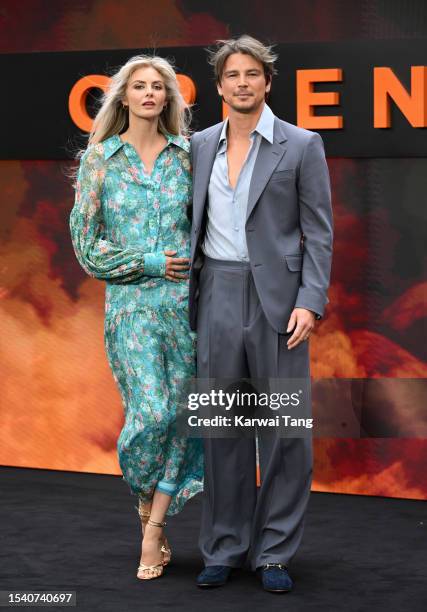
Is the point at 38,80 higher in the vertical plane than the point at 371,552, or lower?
higher

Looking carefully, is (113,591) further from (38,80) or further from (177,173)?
(38,80)

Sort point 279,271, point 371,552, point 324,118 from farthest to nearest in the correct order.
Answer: point 324,118 → point 371,552 → point 279,271

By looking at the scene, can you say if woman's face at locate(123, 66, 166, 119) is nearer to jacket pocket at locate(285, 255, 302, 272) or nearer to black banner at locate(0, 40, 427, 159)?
jacket pocket at locate(285, 255, 302, 272)

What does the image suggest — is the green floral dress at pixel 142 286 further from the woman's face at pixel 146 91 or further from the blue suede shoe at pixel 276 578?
the blue suede shoe at pixel 276 578

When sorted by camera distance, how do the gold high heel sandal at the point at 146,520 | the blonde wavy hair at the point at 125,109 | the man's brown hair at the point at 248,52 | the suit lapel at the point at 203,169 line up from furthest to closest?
the gold high heel sandal at the point at 146,520 → the blonde wavy hair at the point at 125,109 → the suit lapel at the point at 203,169 → the man's brown hair at the point at 248,52

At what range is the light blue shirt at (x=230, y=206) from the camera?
4.71m

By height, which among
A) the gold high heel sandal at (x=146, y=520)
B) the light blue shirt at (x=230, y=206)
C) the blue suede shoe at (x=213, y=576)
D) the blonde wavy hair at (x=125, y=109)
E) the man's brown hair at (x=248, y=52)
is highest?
the man's brown hair at (x=248, y=52)

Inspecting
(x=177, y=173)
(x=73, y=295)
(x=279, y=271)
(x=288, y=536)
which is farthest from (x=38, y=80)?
(x=288, y=536)

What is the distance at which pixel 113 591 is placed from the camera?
475cm

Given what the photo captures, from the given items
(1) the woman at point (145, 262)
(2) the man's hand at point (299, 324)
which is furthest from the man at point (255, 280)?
(1) the woman at point (145, 262)

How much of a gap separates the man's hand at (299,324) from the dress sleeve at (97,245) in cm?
50

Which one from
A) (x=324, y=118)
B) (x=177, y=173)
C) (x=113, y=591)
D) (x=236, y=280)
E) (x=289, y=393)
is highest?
(x=324, y=118)

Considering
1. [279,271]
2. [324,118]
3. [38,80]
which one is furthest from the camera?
[38,80]

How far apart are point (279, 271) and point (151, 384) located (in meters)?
0.60
